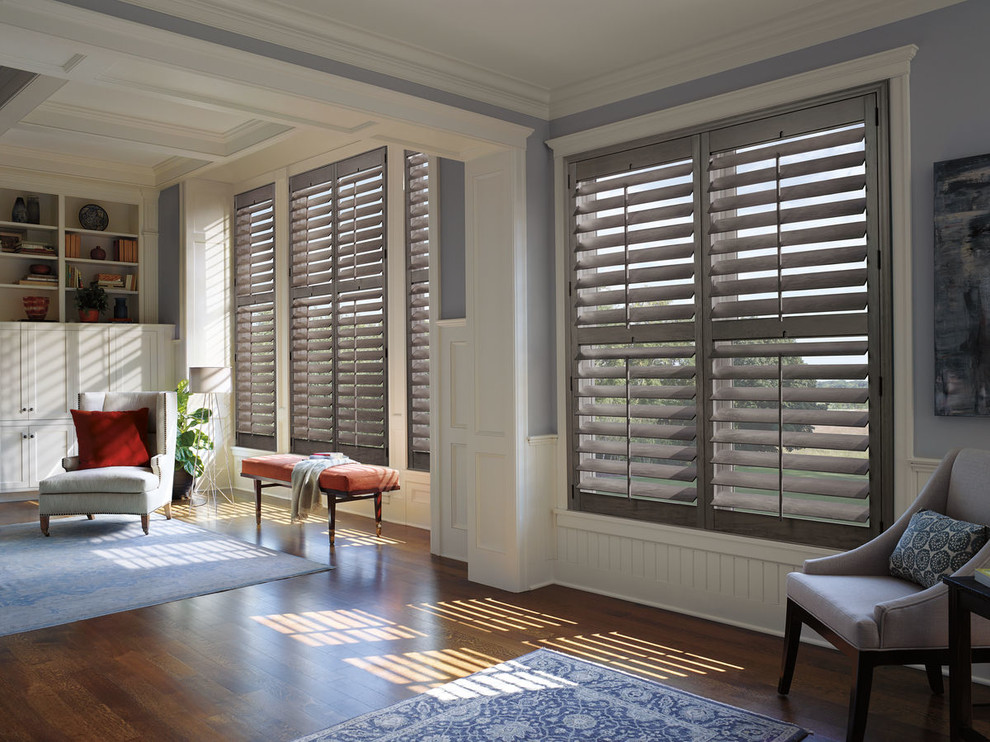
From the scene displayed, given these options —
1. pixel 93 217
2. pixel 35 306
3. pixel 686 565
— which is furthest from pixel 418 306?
pixel 93 217

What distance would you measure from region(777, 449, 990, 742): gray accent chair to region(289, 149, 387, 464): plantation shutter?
162 inches

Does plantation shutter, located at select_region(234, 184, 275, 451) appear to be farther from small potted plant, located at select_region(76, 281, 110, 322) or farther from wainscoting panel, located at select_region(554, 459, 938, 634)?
wainscoting panel, located at select_region(554, 459, 938, 634)

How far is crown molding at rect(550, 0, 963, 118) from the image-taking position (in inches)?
136

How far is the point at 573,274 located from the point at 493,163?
807mm

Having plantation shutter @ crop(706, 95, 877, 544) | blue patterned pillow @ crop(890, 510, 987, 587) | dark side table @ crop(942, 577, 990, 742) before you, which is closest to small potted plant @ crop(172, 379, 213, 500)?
plantation shutter @ crop(706, 95, 877, 544)

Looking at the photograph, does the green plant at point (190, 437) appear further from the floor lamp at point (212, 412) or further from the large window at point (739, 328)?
the large window at point (739, 328)

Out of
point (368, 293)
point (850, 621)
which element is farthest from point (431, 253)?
point (850, 621)

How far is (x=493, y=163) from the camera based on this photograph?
15.4 ft

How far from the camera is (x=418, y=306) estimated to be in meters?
6.21

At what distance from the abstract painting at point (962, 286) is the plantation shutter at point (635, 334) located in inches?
45.2

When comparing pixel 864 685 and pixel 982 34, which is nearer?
pixel 864 685

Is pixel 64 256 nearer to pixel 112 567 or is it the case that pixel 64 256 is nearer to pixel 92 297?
pixel 92 297

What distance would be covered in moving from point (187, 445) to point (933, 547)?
6777mm

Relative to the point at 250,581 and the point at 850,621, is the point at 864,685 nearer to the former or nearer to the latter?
the point at 850,621
